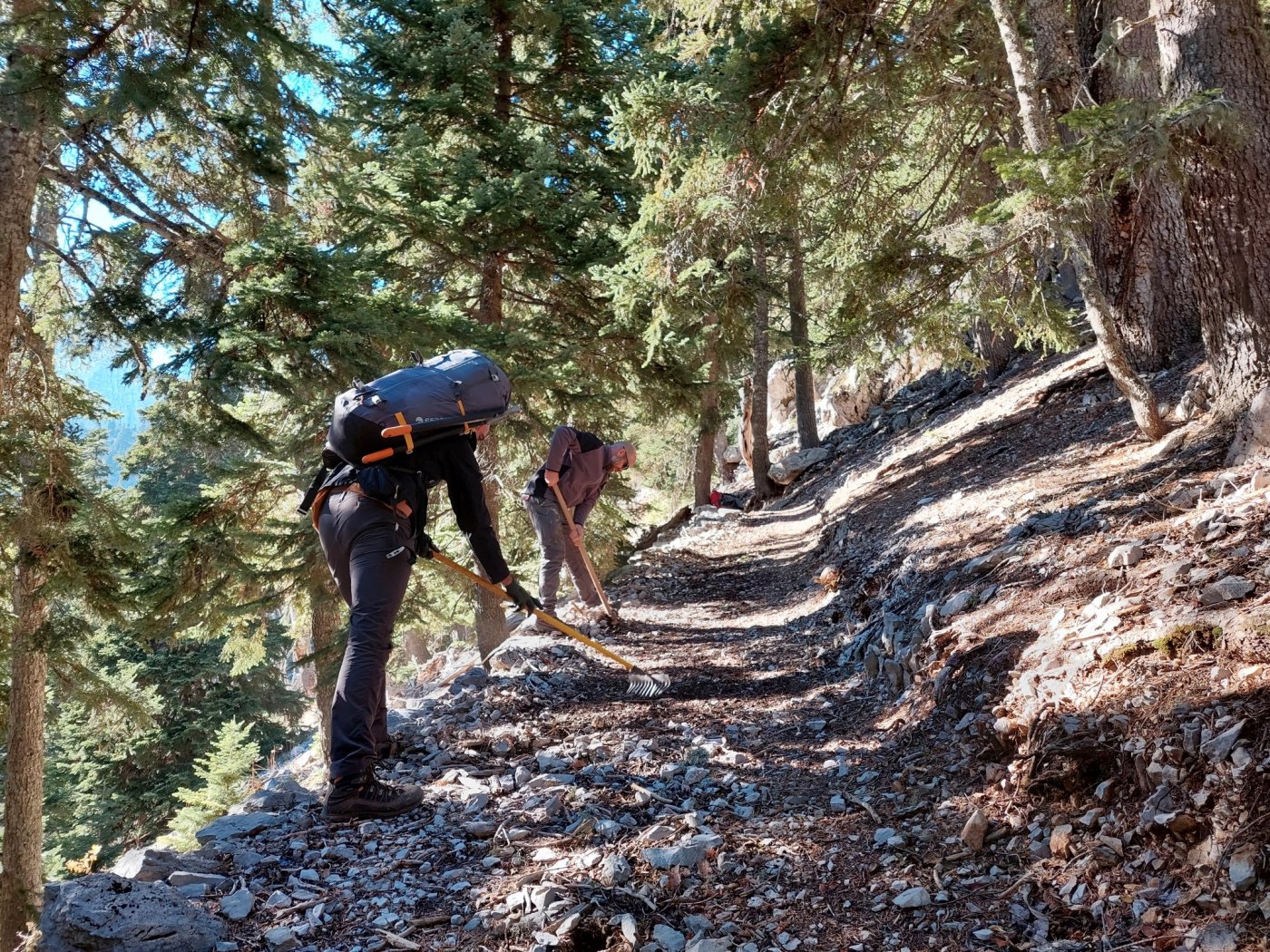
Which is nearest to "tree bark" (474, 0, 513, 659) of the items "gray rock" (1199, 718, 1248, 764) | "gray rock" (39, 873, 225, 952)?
"gray rock" (39, 873, 225, 952)

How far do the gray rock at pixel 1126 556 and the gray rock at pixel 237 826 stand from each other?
183 inches

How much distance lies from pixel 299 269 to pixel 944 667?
6.23 metres

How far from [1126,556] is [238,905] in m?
4.61

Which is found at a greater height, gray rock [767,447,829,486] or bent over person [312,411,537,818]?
bent over person [312,411,537,818]

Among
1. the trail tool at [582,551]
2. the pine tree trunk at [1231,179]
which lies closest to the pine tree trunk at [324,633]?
the trail tool at [582,551]

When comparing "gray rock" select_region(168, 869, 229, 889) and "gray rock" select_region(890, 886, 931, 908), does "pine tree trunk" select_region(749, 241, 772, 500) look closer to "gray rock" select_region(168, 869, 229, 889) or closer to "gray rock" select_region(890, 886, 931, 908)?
"gray rock" select_region(890, 886, 931, 908)

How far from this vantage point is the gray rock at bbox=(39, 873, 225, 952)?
3000 millimetres

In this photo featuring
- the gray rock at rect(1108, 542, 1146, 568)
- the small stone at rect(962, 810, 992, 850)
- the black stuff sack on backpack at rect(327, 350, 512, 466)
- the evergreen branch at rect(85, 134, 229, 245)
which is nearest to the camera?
the small stone at rect(962, 810, 992, 850)

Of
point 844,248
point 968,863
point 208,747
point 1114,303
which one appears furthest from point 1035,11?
point 208,747

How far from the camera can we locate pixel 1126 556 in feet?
15.1

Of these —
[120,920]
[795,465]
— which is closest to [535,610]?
[120,920]

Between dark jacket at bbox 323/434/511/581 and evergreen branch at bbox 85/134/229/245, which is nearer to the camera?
dark jacket at bbox 323/434/511/581

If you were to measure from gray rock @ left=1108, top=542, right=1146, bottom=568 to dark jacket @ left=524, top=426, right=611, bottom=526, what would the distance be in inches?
194

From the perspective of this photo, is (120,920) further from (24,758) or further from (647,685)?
(24,758)
